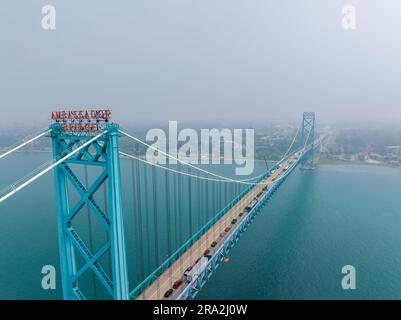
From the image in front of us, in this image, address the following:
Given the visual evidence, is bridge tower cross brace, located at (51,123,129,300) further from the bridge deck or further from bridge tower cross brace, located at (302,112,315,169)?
bridge tower cross brace, located at (302,112,315,169)

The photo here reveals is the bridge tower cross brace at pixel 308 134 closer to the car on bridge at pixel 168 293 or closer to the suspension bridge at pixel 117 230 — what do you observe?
the suspension bridge at pixel 117 230

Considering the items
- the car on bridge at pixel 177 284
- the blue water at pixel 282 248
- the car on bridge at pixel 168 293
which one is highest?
the car on bridge at pixel 177 284

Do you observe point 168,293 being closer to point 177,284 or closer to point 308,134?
point 177,284

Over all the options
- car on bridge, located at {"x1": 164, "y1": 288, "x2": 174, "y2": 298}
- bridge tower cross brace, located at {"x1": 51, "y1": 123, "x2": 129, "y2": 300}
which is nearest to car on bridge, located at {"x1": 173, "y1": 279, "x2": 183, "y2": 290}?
car on bridge, located at {"x1": 164, "y1": 288, "x2": 174, "y2": 298}

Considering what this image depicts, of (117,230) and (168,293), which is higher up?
(117,230)

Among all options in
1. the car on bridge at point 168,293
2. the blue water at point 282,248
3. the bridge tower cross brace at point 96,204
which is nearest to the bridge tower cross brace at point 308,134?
the blue water at point 282,248

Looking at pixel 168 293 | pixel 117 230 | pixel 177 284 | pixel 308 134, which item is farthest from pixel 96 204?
pixel 308 134

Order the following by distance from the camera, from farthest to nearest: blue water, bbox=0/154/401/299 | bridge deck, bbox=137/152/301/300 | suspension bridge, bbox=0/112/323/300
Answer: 1. blue water, bbox=0/154/401/299
2. bridge deck, bbox=137/152/301/300
3. suspension bridge, bbox=0/112/323/300
